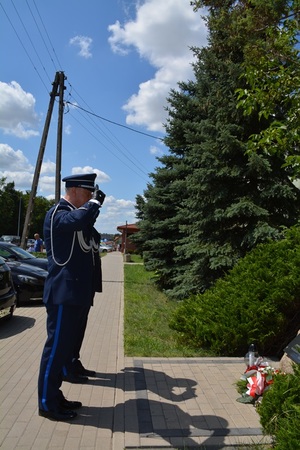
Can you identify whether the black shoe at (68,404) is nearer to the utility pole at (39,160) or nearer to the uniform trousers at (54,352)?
the uniform trousers at (54,352)

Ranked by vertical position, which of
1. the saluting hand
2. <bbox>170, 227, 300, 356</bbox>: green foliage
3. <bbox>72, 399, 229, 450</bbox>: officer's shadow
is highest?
the saluting hand

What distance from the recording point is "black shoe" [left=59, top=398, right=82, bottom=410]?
3.82 metres

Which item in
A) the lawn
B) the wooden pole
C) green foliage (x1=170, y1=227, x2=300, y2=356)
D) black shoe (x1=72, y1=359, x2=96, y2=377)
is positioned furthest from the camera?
the wooden pole

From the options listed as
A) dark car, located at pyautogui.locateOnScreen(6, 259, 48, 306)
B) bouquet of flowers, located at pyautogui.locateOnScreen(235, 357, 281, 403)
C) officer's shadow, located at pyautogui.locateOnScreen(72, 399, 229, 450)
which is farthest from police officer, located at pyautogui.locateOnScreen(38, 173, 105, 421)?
dark car, located at pyautogui.locateOnScreen(6, 259, 48, 306)

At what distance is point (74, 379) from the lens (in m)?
4.61

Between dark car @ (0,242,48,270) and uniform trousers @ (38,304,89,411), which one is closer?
uniform trousers @ (38,304,89,411)

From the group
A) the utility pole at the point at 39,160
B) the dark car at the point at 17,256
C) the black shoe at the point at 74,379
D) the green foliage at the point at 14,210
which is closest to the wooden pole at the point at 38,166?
the utility pole at the point at 39,160

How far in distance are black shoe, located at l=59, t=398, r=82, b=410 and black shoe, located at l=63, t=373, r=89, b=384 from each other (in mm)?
679

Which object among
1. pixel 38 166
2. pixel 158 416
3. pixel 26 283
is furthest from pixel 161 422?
pixel 38 166

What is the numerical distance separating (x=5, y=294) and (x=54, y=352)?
4.00 meters

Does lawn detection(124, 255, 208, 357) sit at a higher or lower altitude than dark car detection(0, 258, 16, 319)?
lower

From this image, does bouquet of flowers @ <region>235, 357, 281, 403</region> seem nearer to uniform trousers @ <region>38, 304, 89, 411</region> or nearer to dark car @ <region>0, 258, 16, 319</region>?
uniform trousers @ <region>38, 304, 89, 411</region>

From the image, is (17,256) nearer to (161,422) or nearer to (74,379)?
(74,379)

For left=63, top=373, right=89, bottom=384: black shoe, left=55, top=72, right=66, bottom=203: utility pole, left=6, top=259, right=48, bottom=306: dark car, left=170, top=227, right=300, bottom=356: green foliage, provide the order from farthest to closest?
left=55, top=72, right=66, bottom=203: utility pole
left=6, top=259, right=48, bottom=306: dark car
left=170, top=227, right=300, bottom=356: green foliage
left=63, top=373, right=89, bottom=384: black shoe
